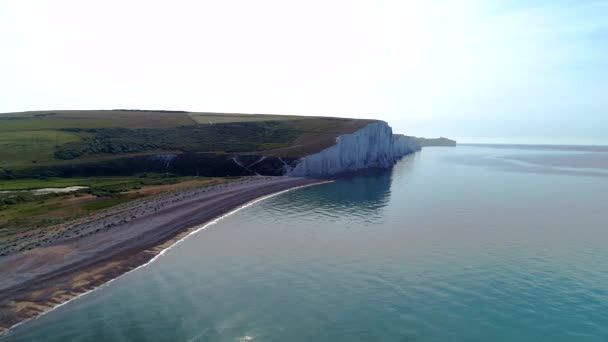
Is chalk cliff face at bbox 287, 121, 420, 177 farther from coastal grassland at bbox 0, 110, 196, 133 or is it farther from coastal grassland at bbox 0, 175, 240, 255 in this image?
coastal grassland at bbox 0, 110, 196, 133

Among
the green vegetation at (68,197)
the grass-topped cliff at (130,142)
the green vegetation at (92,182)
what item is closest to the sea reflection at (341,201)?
the grass-topped cliff at (130,142)

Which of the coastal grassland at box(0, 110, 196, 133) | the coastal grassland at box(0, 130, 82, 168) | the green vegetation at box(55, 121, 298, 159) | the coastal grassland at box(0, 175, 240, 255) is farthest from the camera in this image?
the coastal grassland at box(0, 110, 196, 133)

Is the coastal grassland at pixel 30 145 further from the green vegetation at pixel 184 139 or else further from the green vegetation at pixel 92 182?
the green vegetation at pixel 92 182

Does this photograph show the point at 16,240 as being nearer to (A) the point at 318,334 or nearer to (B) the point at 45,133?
(A) the point at 318,334

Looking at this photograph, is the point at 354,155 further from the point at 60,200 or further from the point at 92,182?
the point at 60,200

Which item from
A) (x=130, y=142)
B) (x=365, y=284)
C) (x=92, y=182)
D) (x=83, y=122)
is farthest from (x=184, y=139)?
(x=365, y=284)

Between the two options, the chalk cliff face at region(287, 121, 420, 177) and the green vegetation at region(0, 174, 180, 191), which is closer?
the green vegetation at region(0, 174, 180, 191)

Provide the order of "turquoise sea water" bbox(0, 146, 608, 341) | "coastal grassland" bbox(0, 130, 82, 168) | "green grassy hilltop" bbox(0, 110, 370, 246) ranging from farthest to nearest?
"coastal grassland" bbox(0, 130, 82, 168) → "green grassy hilltop" bbox(0, 110, 370, 246) → "turquoise sea water" bbox(0, 146, 608, 341)

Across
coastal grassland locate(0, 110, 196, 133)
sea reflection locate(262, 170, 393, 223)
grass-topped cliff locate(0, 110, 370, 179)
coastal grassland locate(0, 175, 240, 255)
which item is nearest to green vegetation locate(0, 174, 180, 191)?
coastal grassland locate(0, 175, 240, 255)
